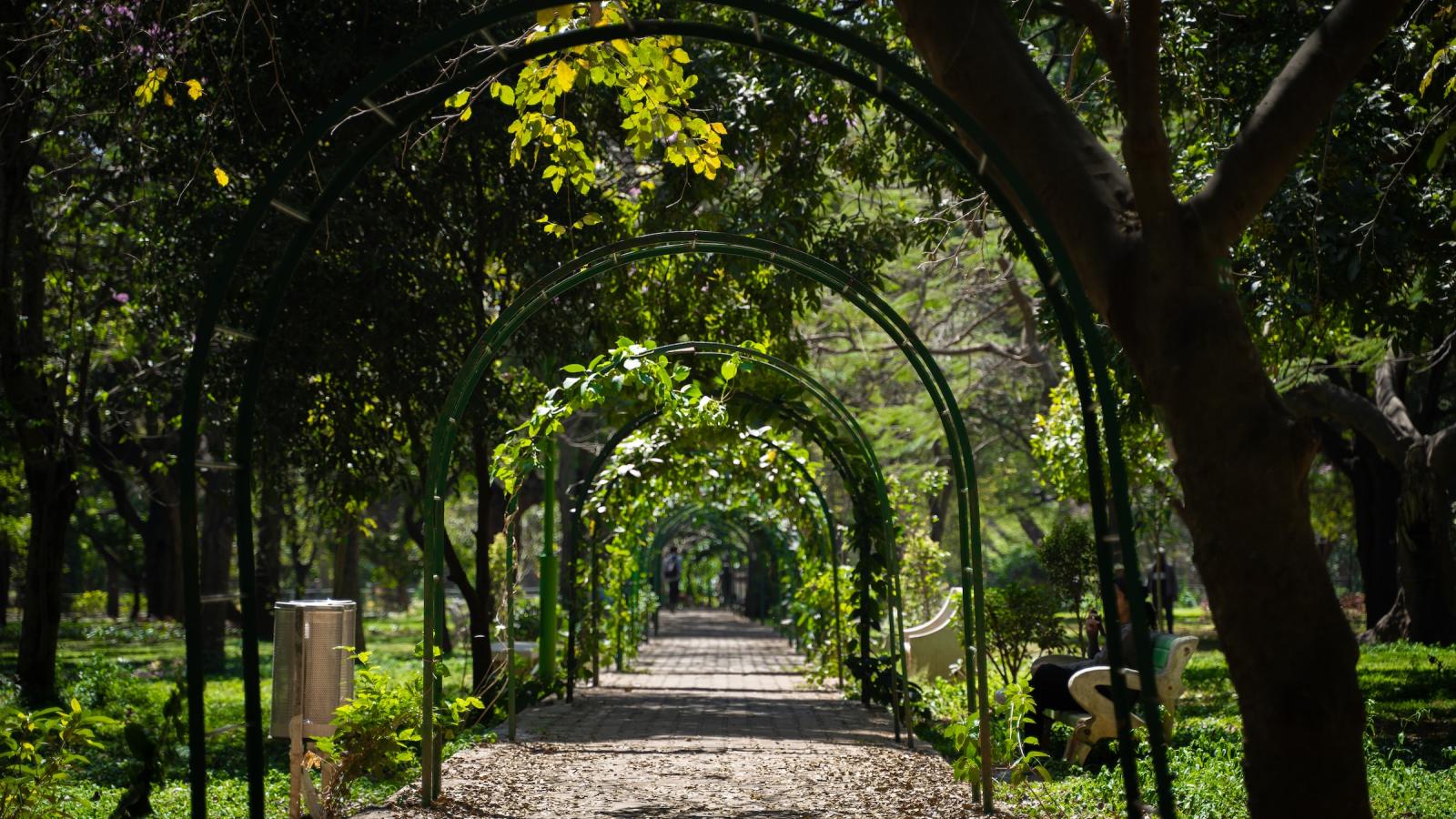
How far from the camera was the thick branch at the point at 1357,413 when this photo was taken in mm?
11367

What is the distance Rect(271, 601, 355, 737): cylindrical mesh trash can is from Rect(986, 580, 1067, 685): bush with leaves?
5883 millimetres

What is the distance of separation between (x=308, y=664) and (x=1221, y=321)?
3685 millimetres

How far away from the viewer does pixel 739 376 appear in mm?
11570

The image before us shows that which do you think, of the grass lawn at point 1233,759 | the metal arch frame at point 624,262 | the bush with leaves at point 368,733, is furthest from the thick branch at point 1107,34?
the bush with leaves at point 368,733

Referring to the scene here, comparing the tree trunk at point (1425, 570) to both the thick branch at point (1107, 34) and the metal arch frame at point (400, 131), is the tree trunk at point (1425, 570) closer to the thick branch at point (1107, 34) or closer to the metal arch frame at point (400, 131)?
the thick branch at point (1107, 34)

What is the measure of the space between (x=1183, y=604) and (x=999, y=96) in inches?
1736

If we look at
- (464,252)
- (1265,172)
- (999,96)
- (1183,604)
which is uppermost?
(464,252)

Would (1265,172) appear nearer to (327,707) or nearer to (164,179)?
(327,707)

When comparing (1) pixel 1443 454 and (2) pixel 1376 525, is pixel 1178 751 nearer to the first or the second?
(1) pixel 1443 454

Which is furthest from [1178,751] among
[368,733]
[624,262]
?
[368,733]

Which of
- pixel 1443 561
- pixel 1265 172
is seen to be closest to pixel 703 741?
pixel 1265 172

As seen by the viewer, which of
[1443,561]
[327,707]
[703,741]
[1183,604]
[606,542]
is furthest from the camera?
[1183,604]

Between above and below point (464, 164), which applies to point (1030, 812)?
below

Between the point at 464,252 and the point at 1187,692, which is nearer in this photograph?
the point at 464,252
